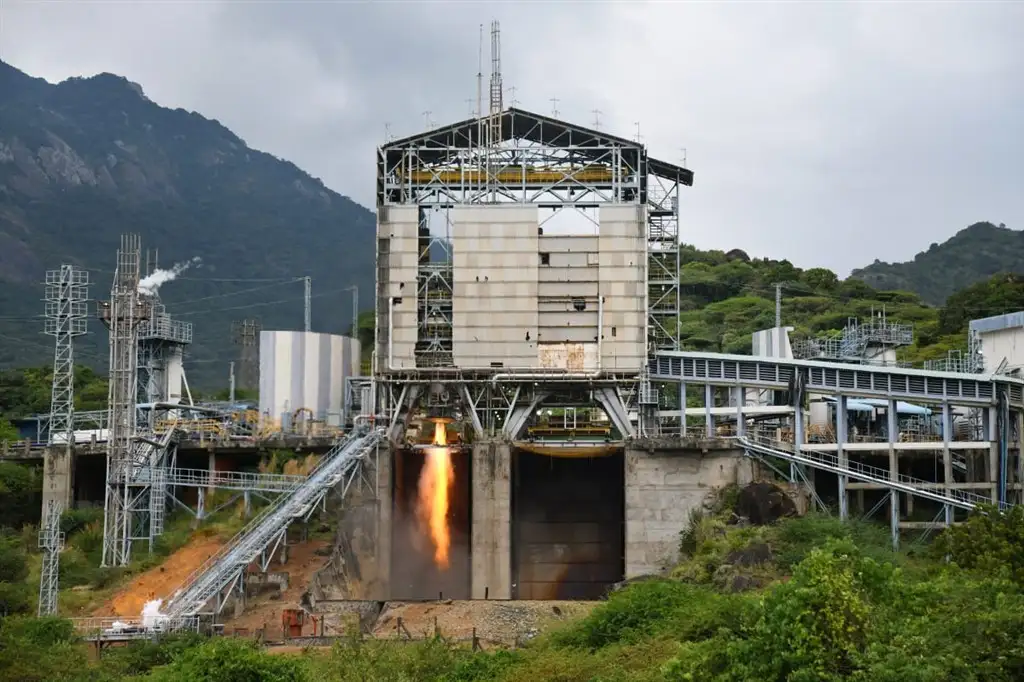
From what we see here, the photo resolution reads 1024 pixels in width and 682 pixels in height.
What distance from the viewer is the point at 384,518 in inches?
3098

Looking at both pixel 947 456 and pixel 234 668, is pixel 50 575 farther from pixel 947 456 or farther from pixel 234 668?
pixel 947 456

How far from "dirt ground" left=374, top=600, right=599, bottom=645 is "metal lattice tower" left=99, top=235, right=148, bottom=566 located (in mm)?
15848

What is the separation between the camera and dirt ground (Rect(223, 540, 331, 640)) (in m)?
63.7

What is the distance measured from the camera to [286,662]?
155ft

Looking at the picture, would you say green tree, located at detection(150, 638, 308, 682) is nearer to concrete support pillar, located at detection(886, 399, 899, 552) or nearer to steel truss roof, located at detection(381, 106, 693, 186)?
concrete support pillar, located at detection(886, 399, 899, 552)

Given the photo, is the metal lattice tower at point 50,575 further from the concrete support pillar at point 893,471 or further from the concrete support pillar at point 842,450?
the concrete support pillar at point 893,471

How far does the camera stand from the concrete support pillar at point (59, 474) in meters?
80.8

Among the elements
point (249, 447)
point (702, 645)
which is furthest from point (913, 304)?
point (702, 645)

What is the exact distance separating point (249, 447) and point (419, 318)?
41.4ft

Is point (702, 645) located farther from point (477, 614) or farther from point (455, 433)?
point (455, 433)

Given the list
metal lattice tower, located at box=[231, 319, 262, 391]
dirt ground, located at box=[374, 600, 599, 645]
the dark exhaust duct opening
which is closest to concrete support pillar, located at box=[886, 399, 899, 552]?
the dark exhaust duct opening

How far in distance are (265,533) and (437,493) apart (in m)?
16.3

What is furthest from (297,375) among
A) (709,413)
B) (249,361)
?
(249,361)

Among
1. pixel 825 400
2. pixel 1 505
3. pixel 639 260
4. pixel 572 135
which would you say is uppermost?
pixel 572 135
